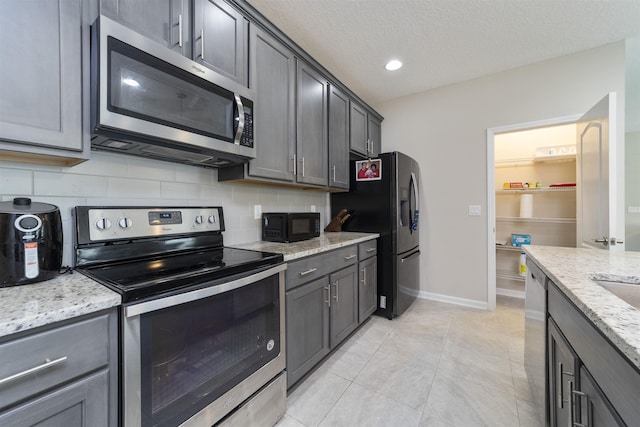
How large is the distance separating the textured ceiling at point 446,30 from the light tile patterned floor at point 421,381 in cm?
260

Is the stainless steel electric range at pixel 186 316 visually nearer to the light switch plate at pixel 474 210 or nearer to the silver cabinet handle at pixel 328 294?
Result: the silver cabinet handle at pixel 328 294

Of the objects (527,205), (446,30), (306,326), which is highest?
(446,30)

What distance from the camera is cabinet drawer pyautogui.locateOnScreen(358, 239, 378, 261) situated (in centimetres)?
236

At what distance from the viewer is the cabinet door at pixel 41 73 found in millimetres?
850

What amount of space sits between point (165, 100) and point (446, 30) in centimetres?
222

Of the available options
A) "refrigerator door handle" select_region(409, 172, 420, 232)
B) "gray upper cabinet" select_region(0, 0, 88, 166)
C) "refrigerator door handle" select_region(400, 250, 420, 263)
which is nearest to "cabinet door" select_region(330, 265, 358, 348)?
"refrigerator door handle" select_region(400, 250, 420, 263)

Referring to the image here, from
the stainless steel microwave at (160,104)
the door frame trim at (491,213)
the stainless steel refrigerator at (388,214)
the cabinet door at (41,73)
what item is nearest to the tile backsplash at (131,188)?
the stainless steel microwave at (160,104)

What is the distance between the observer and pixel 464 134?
3023 mm

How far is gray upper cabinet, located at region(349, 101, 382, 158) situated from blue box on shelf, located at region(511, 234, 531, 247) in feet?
6.91

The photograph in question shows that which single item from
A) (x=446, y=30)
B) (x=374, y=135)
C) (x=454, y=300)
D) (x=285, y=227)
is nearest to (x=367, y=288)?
(x=285, y=227)

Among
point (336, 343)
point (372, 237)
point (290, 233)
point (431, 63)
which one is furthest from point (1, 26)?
point (431, 63)

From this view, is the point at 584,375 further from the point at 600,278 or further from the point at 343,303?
the point at 343,303

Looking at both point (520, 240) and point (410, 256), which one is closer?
point (410, 256)

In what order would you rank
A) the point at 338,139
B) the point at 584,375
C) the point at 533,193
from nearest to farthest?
1. the point at 584,375
2. the point at 338,139
3. the point at 533,193
